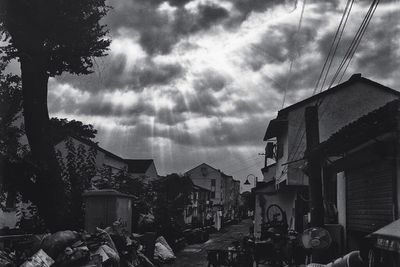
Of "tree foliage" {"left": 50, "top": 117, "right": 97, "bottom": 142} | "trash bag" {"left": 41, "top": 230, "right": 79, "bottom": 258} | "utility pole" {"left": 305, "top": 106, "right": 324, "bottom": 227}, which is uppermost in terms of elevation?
"tree foliage" {"left": 50, "top": 117, "right": 97, "bottom": 142}

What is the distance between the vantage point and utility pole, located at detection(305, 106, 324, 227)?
37.6 feet

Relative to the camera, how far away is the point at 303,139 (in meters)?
25.1

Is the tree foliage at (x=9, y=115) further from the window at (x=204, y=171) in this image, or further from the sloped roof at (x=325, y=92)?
the window at (x=204, y=171)

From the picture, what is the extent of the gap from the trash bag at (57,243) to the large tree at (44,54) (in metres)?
5.41

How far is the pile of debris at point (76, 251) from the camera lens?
7.87 metres

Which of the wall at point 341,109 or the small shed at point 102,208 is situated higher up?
Result: the wall at point 341,109

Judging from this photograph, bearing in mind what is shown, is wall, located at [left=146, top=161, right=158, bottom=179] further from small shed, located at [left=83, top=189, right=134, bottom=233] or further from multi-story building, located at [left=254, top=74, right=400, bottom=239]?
small shed, located at [left=83, top=189, right=134, bottom=233]

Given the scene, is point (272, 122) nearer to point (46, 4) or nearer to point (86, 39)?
point (86, 39)

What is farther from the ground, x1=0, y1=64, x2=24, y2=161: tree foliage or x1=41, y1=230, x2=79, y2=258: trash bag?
x1=0, y1=64, x2=24, y2=161: tree foliage

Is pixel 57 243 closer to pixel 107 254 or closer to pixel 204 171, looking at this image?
pixel 107 254

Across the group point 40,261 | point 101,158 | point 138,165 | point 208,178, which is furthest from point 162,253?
point 208,178

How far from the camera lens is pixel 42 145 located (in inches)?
555

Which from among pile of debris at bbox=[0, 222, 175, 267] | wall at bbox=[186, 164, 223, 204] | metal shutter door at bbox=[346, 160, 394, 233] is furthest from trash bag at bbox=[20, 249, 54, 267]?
wall at bbox=[186, 164, 223, 204]

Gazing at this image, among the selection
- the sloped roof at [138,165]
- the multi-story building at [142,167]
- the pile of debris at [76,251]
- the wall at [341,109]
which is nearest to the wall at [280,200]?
the wall at [341,109]
